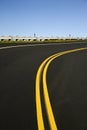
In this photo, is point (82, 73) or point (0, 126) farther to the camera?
point (82, 73)

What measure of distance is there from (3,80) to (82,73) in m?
3.91

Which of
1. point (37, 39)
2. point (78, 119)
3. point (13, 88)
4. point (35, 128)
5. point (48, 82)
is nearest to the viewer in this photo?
point (35, 128)

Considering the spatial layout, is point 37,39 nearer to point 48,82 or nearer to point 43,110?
point 48,82

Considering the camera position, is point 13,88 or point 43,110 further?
point 13,88

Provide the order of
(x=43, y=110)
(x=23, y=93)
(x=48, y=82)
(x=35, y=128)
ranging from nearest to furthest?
(x=35, y=128) → (x=43, y=110) → (x=23, y=93) → (x=48, y=82)

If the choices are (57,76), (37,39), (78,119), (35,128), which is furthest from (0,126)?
(37,39)

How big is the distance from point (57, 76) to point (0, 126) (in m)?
5.99

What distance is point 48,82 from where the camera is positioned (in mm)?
11102

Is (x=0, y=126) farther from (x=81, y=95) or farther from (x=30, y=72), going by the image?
(x=30, y=72)

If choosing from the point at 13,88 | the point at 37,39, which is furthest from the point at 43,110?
the point at 37,39

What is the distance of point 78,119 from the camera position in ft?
23.6

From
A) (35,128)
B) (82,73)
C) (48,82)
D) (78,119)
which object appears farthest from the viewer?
(82,73)

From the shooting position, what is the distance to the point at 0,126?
262 inches

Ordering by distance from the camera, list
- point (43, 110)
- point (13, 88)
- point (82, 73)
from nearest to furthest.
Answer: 1. point (43, 110)
2. point (13, 88)
3. point (82, 73)
